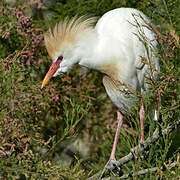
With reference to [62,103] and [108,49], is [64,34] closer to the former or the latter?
[108,49]

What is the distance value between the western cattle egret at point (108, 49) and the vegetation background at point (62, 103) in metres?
0.09

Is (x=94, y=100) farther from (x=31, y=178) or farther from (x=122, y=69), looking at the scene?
(x=31, y=178)

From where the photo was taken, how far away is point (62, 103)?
297 centimetres

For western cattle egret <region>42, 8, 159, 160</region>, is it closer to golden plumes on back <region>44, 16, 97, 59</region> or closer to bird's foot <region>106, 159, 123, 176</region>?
golden plumes on back <region>44, 16, 97, 59</region>

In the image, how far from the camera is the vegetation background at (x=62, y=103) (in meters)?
1.92

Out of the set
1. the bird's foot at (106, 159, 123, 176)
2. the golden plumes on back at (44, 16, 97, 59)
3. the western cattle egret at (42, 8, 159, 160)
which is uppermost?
the golden plumes on back at (44, 16, 97, 59)

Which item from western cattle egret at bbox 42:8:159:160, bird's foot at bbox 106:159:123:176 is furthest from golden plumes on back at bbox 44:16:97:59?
bird's foot at bbox 106:159:123:176

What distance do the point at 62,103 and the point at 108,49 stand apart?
64 cm

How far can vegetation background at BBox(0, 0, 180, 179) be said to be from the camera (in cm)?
192

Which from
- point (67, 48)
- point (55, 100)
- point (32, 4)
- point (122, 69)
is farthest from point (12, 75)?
A: point (32, 4)

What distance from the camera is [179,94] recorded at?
6.11 feet

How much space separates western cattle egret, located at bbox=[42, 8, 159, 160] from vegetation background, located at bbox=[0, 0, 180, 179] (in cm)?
9

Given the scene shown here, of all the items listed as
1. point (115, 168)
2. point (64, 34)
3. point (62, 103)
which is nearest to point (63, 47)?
point (64, 34)

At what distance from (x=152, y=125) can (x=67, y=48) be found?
1.77 feet
